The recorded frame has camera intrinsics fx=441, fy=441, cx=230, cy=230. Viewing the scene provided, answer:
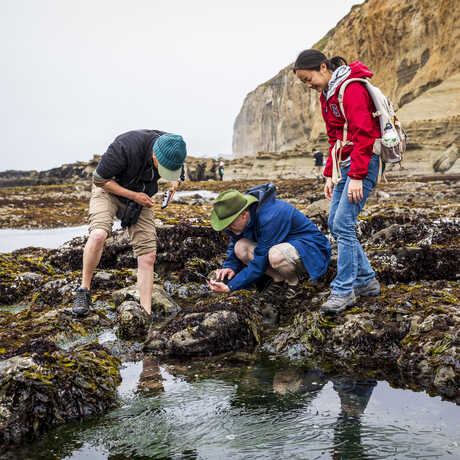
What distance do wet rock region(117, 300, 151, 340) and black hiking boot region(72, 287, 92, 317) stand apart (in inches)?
15.4

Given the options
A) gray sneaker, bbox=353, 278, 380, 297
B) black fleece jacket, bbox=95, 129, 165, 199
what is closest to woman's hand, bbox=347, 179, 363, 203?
gray sneaker, bbox=353, 278, 380, 297

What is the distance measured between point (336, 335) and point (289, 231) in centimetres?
116

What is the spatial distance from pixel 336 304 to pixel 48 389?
2.28 m

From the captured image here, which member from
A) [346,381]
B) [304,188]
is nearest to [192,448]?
[346,381]

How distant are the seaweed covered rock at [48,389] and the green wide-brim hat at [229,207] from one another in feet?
5.28

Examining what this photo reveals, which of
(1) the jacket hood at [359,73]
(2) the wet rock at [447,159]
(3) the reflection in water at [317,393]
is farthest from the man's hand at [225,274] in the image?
(2) the wet rock at [447,159]

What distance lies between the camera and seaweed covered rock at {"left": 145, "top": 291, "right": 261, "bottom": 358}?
3.79 m

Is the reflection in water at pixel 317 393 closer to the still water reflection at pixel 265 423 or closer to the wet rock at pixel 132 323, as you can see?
the still water reflection at pixel 265 423

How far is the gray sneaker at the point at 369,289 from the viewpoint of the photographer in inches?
159

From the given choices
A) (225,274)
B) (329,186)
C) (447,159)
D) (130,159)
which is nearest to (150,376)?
(225,274)

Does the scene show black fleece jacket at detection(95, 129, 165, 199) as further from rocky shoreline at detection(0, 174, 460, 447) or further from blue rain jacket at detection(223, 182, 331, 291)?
rocky shoreline at detection(0, 174, 460, 447)

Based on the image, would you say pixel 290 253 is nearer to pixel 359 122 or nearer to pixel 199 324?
pixel 199 324

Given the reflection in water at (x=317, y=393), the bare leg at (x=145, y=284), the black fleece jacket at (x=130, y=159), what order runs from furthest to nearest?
the bare leg at (x=145, y=284)
the black fleece jacket at (x=130, y=159)
the reflection in water at (x=317, y=393)

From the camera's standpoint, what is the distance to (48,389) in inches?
110
